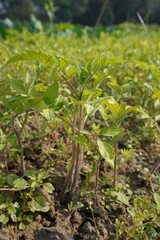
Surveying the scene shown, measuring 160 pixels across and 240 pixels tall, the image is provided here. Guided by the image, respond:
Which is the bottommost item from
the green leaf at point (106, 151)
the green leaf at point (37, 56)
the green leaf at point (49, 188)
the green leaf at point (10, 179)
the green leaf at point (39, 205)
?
the green leaf at point (39, 205)

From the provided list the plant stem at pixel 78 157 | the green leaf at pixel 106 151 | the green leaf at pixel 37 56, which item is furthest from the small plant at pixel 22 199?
the green leaf at pixel 37 56

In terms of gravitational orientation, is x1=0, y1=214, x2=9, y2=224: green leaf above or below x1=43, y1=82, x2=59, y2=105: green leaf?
below

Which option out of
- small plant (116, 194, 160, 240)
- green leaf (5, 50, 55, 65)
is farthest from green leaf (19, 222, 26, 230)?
green leaf (5, 50, 55, 65)

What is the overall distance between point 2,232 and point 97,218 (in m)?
0.38

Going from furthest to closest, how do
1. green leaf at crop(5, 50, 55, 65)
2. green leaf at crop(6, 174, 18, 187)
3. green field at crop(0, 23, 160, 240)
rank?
1. green leaf at crop(6, 174, 18, 187)
2. green field at crop(0, 23, 160, 240)
3. green leaf at crop(5, 50, 55, 65)

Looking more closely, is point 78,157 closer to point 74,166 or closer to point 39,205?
point 74,166

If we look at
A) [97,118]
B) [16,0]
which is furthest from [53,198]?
[16,0]

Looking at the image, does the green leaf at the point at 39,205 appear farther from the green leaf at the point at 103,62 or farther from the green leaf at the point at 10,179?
the green leaf at the point at 103,62

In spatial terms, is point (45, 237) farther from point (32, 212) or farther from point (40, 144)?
point (40, 144)

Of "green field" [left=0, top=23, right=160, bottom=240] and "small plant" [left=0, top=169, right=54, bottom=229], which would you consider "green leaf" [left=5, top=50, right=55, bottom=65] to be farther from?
"small plant" [left=0, top=169, right=54, bottom=229]

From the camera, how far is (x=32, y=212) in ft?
3.16

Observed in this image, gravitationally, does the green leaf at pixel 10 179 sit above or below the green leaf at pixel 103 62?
below

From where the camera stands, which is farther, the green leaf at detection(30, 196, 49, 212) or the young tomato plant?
the green leaf at detection(30, 196, 49, 212)

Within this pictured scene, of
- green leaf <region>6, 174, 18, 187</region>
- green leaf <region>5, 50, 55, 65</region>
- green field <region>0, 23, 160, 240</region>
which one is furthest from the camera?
green leaf <region>6, 174, 18, 187</region>
